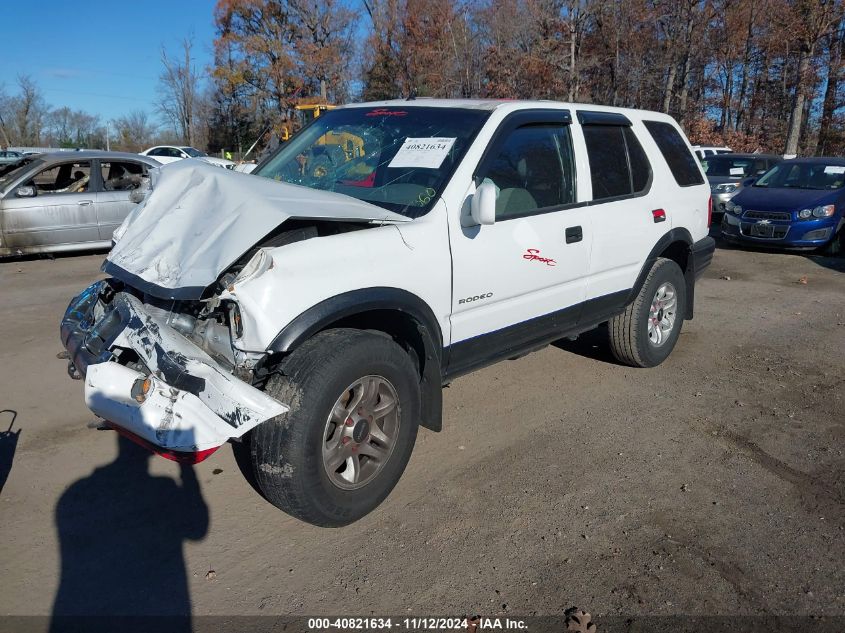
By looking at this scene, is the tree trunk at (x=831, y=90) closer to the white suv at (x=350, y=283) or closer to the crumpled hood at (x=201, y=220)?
the white suv at (x=350, y=283)

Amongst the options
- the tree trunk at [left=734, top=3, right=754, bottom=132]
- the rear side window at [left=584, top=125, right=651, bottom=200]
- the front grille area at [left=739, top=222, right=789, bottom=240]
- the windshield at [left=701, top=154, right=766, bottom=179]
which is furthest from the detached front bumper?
the tree trunk at [left=734, top=3, right=754, bottom=132]

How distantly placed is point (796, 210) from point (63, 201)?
11623mm

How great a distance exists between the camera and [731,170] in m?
15.5

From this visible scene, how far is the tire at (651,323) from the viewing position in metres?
5.11

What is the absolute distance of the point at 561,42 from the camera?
27.2 meters

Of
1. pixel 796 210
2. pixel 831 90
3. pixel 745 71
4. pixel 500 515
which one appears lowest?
pixel 500 515

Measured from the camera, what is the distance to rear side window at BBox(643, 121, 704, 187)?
5258 mm

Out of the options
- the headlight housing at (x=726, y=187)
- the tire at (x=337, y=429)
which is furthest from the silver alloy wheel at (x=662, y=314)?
the headlight housing at (x=726, y=187)

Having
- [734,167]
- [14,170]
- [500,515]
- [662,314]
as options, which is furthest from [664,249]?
[734,167]

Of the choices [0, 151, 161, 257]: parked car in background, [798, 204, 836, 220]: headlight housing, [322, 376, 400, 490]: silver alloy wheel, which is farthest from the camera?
[798, 204, 836, 220]: headlight housing

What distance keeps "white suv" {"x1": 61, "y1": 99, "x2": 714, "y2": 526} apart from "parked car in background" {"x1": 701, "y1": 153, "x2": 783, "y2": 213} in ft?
37.1

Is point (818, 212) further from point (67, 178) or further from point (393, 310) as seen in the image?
point (67, 178)

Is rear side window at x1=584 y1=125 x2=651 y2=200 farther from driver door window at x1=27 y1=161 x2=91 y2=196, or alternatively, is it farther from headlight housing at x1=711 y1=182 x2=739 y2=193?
headlight housing at x1=711 y1=182 x2=739 y2=193

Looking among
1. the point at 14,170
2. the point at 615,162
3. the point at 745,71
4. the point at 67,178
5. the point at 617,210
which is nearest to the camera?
the point at 617,210
